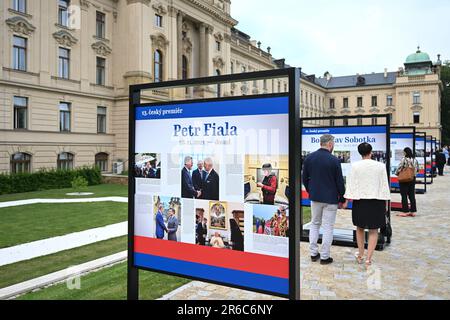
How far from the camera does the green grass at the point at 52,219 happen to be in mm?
9461

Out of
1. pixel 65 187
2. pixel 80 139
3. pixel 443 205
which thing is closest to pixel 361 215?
pixel 443 205

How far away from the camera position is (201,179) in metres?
3.69

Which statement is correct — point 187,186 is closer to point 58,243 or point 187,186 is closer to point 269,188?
point 269,188

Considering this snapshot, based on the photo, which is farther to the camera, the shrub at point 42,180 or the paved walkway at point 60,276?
the shrub at point 42,180

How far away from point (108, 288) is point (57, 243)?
364cm

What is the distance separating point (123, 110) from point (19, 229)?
71.3ft

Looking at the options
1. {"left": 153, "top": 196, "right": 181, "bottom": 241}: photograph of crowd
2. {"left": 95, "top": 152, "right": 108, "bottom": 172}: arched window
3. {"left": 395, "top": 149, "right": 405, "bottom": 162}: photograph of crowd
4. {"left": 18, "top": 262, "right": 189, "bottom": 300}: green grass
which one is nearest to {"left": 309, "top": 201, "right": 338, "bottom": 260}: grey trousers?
{"left": 18, "top": 262, "right": 189, "bottom": 300}: green grass

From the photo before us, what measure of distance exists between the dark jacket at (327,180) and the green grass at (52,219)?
6.43 metres

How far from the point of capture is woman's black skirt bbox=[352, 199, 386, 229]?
653 cm

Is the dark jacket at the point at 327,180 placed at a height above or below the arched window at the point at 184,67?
below

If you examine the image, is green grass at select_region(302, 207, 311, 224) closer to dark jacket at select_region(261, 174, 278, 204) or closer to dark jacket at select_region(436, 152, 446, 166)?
dark jacket at select_region(261, 174, 278, 204)

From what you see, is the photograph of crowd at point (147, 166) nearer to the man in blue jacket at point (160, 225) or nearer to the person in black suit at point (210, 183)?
the man in blue jacket at point (160, 225)

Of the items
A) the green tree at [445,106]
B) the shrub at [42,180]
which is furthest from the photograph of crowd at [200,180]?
the green tree at [445,106]

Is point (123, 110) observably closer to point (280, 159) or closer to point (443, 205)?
point (443, 205)
